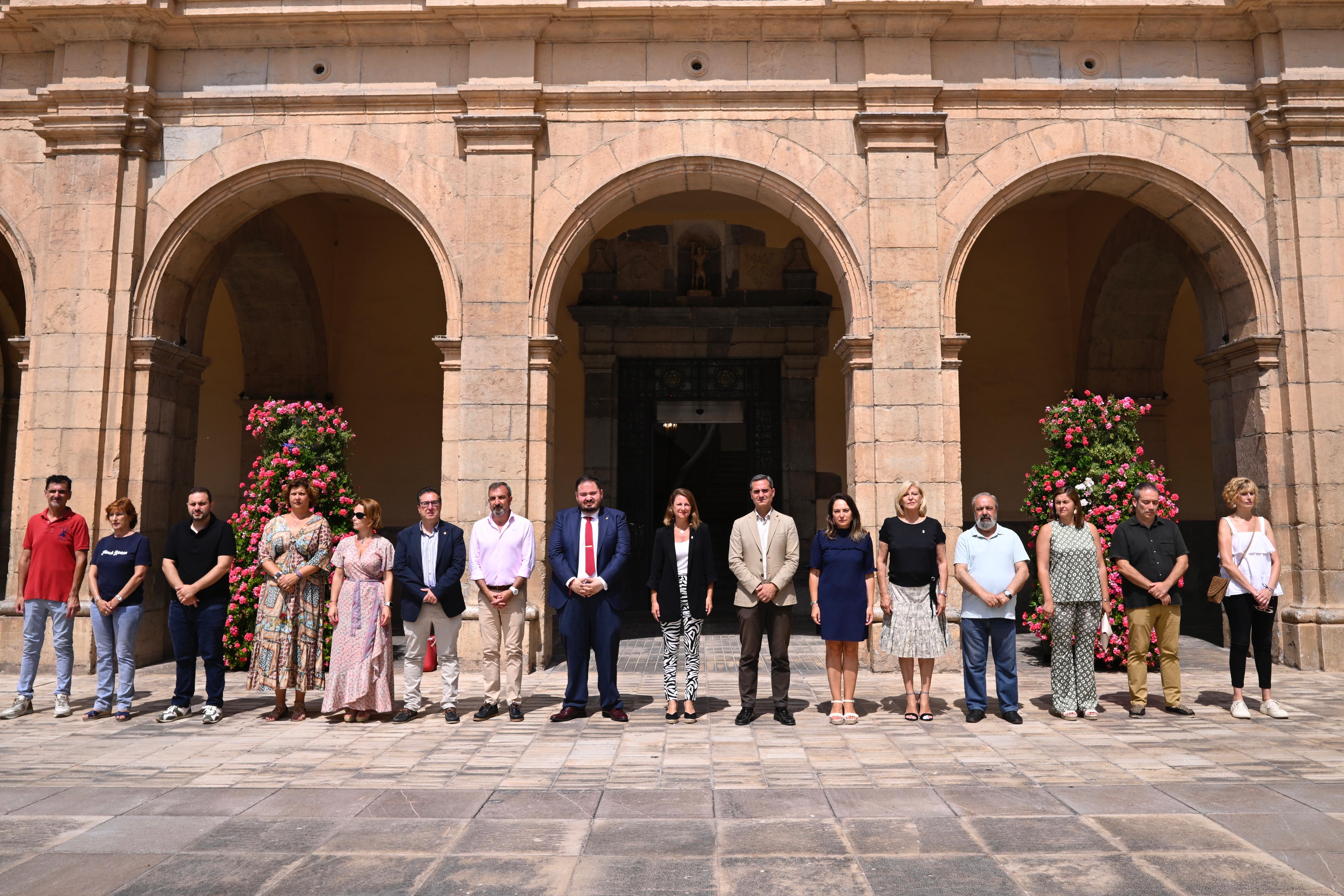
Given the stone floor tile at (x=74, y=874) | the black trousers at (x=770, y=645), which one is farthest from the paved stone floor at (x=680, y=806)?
the black trousers at (x=770, y=645)

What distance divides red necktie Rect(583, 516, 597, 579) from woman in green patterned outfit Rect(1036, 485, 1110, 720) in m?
3.07

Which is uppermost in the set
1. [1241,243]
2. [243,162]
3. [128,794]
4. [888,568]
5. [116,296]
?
[243,162]

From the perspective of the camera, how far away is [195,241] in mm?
8547

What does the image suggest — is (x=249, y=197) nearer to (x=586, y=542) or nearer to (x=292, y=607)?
(x=292, y=607)

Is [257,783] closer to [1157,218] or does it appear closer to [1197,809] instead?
[1197,809]

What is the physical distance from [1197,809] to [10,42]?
1119cm

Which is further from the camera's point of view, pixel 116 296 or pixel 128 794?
pixel 116 296

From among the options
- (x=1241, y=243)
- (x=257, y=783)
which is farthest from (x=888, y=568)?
(x=1241, y=243)

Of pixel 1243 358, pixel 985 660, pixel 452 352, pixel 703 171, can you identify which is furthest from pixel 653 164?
pixel 1243 358

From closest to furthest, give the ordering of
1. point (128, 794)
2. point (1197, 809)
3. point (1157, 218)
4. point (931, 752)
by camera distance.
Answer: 1. point (1197, 809)
2. point (128, 794)
3. point (931, 752)
4. point (1157, 218)

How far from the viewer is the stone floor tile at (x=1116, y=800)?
12.6ft

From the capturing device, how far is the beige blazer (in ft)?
19.3

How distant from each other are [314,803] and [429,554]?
223 centimetres

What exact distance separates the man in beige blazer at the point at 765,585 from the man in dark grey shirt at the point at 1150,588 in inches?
90.3
